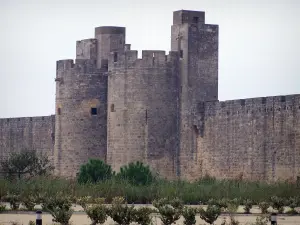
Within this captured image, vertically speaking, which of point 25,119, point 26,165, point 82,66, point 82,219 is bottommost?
point 82,219

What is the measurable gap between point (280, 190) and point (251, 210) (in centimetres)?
285

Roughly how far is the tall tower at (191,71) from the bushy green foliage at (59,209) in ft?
37.4

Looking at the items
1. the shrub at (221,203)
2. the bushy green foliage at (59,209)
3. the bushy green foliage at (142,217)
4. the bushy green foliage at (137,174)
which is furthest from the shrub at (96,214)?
the bushy green foliage at (137,174)

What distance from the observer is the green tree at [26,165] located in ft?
134

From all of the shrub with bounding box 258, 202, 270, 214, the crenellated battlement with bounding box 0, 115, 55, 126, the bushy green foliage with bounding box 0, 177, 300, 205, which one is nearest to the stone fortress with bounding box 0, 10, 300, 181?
the bushy green foliage with bounding box 0, 177, 300, 205

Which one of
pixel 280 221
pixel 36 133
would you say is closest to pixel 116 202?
pixel 280 221

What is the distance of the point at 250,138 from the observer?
36.5m

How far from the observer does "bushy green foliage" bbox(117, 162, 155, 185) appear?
115ft

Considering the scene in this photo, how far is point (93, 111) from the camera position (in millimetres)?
40969

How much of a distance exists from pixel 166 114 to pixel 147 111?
2.17 feet

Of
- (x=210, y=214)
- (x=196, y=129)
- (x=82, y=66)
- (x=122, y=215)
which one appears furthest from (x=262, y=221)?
(x=82, y=66)

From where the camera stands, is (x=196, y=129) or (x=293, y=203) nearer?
(x=293, y=203)

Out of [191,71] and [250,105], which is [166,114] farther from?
[250,105]

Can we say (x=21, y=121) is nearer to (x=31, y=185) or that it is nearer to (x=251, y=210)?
(x=31, y=185)
